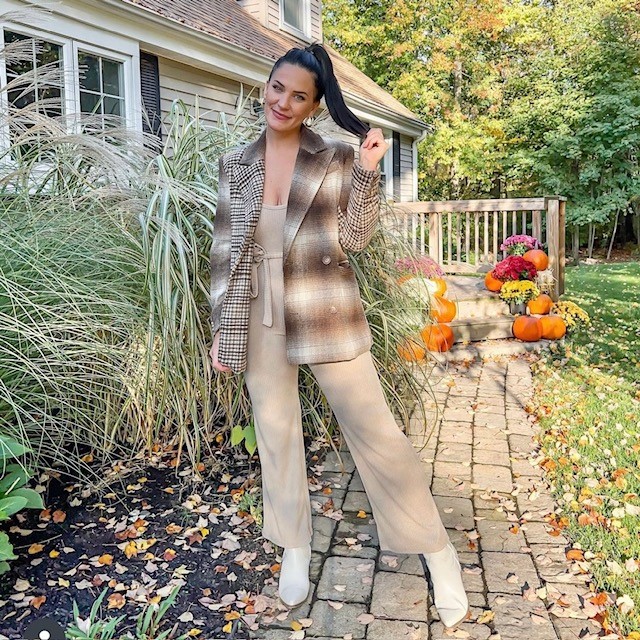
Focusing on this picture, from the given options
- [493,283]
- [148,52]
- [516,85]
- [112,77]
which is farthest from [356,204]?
[516,85]

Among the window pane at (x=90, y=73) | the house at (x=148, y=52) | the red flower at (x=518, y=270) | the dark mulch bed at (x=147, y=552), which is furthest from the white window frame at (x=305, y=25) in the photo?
the dark mulch bed at (x=147, y=552)

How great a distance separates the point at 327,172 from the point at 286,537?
1139 millimetres

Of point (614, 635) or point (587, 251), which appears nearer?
point (614, 635)

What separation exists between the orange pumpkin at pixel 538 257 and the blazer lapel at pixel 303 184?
454 cm

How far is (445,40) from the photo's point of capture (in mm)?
15555

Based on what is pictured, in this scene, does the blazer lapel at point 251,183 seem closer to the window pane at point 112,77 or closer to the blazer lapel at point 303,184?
the blazer lapel at point 303,184

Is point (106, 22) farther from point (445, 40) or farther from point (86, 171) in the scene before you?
point (445, 40)

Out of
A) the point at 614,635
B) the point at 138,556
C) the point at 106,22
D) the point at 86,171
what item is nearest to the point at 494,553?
the point at 614,635

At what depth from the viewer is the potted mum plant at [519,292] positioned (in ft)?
18.0

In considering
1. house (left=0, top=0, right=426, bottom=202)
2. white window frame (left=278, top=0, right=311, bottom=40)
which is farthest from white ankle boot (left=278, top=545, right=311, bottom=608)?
white window frame (left=278, top=0, right=311, bottom=40)

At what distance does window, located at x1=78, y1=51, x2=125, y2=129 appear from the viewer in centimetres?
568

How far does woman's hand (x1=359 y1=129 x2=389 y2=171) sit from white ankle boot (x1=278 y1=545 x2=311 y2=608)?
122 cm

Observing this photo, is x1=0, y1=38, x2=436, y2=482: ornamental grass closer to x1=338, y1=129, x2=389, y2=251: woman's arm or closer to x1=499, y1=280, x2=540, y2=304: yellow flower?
x1=338, y1=129, x2=389, y2=251: woman's arm

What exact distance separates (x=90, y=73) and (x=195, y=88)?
5.18 feet
